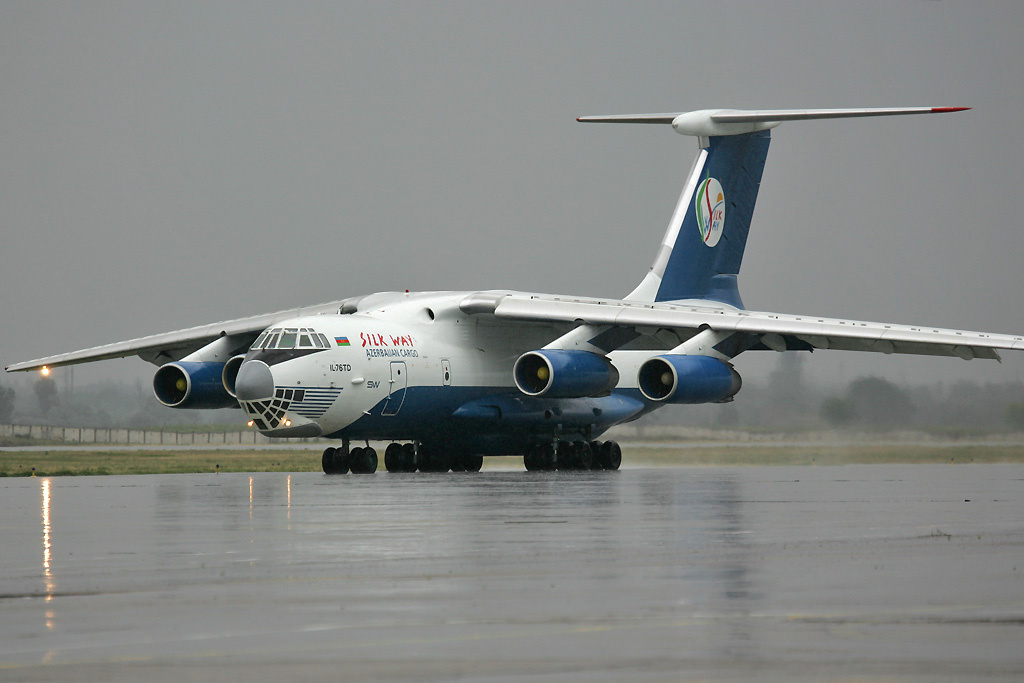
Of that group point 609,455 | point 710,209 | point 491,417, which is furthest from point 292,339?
point 710,209

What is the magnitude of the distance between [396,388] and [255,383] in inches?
105

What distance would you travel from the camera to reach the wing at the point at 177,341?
24.8 m

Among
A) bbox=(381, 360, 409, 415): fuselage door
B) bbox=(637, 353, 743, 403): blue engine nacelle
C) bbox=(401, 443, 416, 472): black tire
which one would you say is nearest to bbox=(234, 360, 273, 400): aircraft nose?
bbox=(381, 360, 409, 415): fuselage door

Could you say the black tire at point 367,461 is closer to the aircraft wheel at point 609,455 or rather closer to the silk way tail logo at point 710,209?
the aircraft wheel at point 609,455

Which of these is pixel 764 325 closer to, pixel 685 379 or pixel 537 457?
pixel 685 379

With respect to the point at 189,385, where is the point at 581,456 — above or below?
below

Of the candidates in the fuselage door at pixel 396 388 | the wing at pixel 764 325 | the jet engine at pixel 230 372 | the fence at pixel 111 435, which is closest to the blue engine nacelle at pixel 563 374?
the wing at pixel 764 325

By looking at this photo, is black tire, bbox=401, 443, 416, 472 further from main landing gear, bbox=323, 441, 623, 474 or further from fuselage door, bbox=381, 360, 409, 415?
fuselage door, bbox=381, 360, 409, 415

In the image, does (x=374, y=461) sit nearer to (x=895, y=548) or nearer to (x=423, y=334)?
(x=423, y=334)

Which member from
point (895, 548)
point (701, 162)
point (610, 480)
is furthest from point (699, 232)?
point (895, 548)

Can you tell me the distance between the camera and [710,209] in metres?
27.0

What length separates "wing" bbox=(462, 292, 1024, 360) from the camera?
68.0 feet

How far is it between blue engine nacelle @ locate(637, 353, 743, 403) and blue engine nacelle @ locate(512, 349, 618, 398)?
0.74 metres

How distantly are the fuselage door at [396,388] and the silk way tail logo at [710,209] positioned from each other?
7.72m
